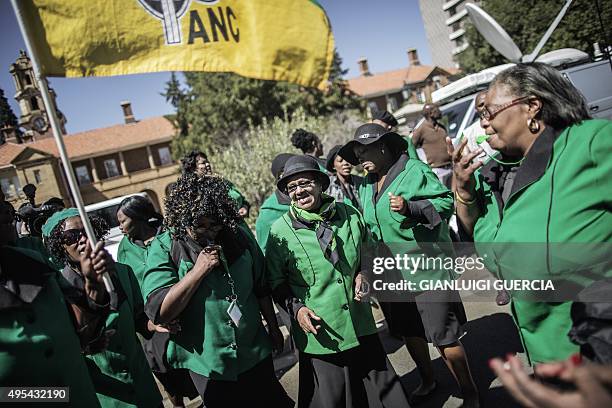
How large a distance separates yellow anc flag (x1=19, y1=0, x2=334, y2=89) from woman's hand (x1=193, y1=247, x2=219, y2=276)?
129 cm

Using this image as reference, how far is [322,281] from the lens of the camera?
2.77m

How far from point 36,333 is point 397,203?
209 centimetres

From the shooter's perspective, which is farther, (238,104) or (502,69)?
(238,104)

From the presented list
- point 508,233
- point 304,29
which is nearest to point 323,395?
point 508,233

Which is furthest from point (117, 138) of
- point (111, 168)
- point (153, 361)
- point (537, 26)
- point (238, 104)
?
point (153, 361)

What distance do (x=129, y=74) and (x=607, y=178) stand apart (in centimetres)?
263

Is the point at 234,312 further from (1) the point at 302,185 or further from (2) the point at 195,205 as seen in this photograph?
(1) the point at 302,185

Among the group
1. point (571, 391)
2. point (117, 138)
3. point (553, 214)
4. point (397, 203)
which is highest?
point (117, 138)

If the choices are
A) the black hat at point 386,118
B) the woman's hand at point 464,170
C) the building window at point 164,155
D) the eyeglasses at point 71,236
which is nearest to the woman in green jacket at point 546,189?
the woman's hand at point 464,170

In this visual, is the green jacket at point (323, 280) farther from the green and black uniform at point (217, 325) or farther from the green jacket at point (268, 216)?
the green jacket at point (268, 216)

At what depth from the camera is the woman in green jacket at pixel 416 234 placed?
3025 millimetres

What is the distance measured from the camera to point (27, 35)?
2.27 metres

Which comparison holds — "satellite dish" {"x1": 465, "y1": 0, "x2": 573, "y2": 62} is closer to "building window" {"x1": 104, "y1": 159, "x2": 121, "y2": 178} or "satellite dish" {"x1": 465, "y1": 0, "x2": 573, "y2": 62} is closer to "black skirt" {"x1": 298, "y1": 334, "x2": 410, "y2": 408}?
"black skirt" {"x1": 298, "y1": 334, "x2": 410, "y2": 408}

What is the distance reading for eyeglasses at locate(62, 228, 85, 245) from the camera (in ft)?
8.79
